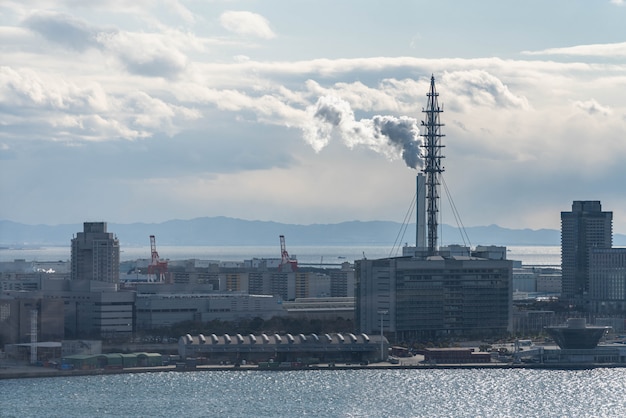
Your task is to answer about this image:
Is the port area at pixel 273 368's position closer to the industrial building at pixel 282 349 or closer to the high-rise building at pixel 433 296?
the industrial building at pixel 282 349

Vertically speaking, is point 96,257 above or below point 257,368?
above

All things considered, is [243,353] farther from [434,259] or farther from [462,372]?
[434,259]

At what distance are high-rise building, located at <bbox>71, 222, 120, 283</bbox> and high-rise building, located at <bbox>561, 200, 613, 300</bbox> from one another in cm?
3508

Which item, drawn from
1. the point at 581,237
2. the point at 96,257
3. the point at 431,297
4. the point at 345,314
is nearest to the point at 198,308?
the point at 345,314

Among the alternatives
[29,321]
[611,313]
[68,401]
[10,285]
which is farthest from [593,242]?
[68,401]

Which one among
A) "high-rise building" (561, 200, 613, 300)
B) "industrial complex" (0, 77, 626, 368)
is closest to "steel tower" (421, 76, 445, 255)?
"industrial complex" (0, 77, 626, 368)

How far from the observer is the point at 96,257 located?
92.1 metres

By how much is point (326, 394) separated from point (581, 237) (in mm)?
66590

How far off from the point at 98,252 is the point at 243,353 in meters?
35.6

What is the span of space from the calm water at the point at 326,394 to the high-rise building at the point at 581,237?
52.9 meters

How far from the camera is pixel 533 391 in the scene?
4906cm

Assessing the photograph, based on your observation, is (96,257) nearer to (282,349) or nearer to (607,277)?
(607,277)

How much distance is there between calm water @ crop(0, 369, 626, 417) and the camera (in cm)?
4306

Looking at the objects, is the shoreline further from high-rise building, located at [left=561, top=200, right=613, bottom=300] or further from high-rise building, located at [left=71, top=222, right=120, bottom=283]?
high-rise building, located at [left=561, top=200, right=613, bottom=300]
